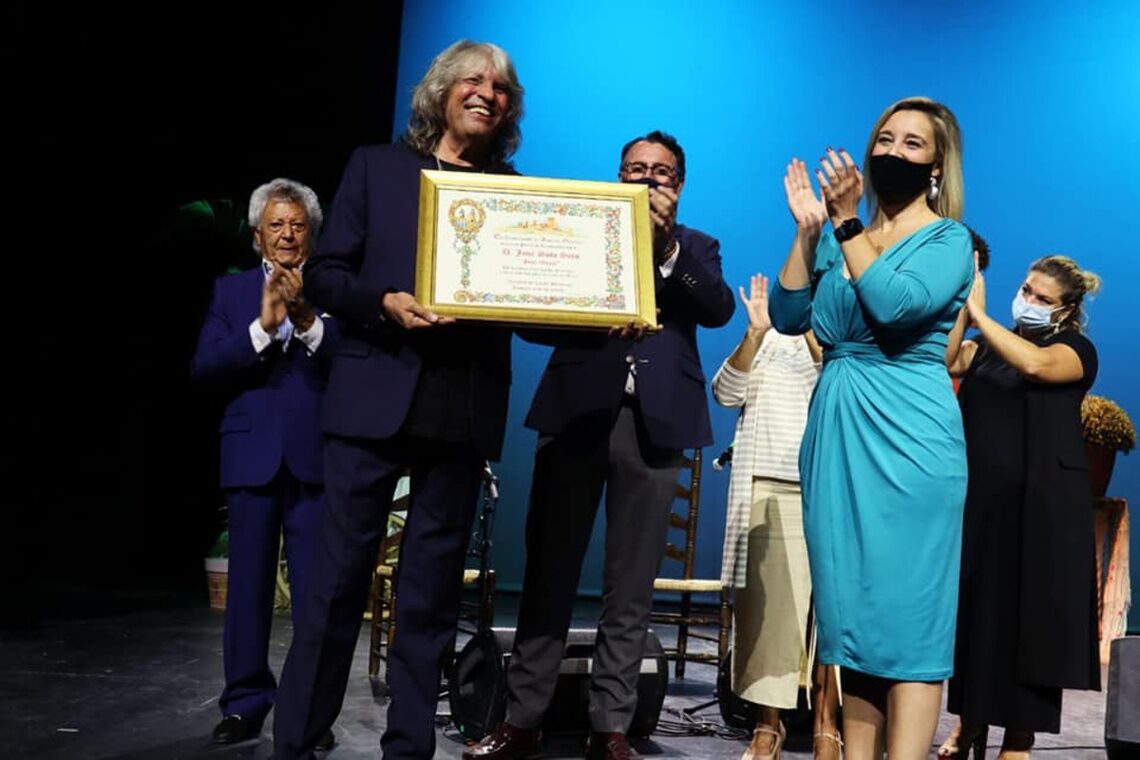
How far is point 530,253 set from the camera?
7.50 ft

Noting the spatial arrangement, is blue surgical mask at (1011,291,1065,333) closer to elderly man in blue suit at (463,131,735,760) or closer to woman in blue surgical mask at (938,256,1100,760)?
woman in blue surgical mask at (938,256,1100,760)

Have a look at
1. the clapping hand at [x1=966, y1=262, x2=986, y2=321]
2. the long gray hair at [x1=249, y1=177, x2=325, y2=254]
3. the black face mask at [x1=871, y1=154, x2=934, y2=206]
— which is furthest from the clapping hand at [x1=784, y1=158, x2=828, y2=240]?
the long gray hair at [x1=249, y1=177, x2=325, y2=254]

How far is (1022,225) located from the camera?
6.64 m

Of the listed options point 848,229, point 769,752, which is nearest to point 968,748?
point 769,752

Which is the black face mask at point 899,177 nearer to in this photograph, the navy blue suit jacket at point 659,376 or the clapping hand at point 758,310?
the navy blue suit jacket at point 659,376

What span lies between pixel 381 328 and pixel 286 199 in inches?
34.1

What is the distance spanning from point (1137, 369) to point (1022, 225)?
1.09 m

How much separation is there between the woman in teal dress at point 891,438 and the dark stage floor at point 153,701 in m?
1.12

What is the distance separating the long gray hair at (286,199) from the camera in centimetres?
296

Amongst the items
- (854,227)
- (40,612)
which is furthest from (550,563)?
(40,612)

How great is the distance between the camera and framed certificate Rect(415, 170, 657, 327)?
7.20ft

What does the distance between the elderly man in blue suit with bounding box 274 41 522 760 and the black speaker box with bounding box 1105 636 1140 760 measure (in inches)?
55.6

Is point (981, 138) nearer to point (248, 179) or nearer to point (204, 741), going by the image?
point (248, 179)

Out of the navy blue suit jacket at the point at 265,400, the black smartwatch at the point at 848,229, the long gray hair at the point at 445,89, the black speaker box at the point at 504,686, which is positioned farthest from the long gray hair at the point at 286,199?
the black smartwatch at the point at 848,229
